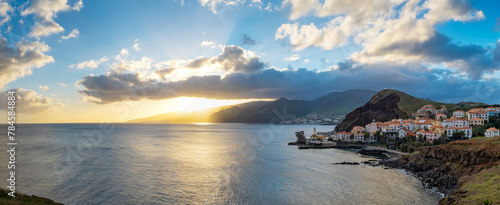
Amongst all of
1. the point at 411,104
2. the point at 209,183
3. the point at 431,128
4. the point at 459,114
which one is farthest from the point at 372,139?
the point at 209,183

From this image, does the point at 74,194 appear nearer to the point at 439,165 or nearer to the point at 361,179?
the point at 361,179

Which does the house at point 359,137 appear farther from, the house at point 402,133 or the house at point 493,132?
the house at point 493,132

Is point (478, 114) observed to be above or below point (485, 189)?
above

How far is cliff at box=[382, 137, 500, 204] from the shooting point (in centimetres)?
3458

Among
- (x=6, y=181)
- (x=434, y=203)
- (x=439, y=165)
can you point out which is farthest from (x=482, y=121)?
(x=6, y=181)

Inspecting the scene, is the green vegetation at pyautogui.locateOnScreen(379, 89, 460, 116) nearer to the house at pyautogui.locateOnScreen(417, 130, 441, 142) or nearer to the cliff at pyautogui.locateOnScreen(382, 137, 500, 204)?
the house at pyautogui.locateOnScreen(417, 130, 441, 142)

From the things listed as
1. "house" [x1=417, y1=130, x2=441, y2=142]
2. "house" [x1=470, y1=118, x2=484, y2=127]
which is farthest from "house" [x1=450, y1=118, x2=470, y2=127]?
"house" [x1=417, y1=130, x2=441, y2=142]

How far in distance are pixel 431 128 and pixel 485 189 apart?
263 feet

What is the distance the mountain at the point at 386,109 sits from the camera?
164375mm

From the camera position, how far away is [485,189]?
34.0 meters

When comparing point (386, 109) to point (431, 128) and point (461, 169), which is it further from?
point (461, 169)

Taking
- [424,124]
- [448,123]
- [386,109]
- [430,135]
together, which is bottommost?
[430,135]

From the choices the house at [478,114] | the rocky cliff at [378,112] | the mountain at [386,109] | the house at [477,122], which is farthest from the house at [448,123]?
the rocky cliff at [378,112]

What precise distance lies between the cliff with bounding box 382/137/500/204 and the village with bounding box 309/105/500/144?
33.4 meters
